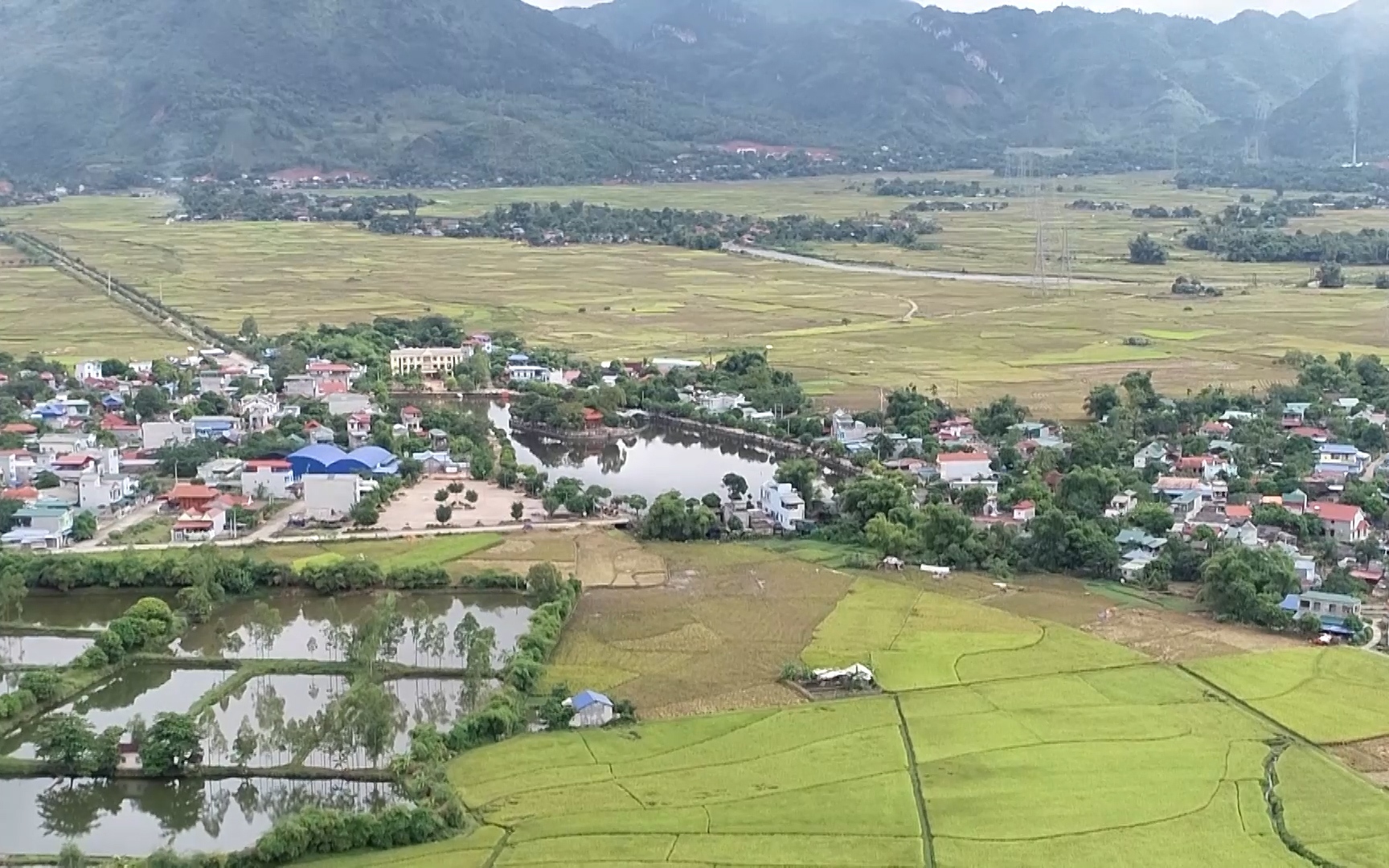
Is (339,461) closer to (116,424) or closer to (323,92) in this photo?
(116,424)

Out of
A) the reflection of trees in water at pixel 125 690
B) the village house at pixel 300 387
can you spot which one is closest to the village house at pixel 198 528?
the reflection of trees in water at pixel 125 690

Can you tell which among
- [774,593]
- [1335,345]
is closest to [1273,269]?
[1335,345]

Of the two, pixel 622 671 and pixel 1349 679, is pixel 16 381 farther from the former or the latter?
pixel 1349 679

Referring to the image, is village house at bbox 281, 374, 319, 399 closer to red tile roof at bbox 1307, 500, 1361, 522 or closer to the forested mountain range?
red tile roof at bbox 1307, 500, 1361, 522

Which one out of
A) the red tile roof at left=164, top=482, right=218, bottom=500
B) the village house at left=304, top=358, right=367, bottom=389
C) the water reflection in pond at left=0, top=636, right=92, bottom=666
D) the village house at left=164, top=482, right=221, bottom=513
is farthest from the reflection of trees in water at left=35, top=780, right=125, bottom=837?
the village house at left=304, top=358, right=367, bottom=389

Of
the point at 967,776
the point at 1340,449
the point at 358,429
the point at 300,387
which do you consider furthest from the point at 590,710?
the point at 300,387
